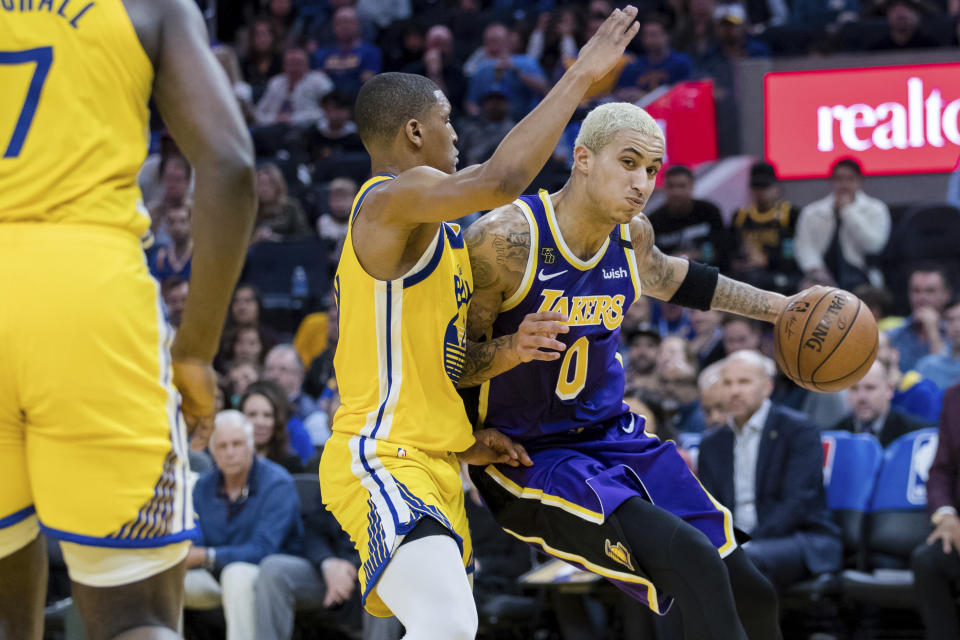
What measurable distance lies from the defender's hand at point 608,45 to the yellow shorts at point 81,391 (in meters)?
1.41

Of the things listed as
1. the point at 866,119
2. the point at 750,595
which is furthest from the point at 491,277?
the point at 866,119

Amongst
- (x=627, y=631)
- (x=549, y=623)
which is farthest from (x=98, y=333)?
(x=549, y=623)

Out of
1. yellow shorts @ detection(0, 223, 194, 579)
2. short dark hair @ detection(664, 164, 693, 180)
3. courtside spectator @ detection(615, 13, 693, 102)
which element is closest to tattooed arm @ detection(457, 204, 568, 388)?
yellow shorts @ detection(0, 223, 194, 579)

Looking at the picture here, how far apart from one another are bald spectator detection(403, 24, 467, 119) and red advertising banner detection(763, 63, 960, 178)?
3368 millimetres

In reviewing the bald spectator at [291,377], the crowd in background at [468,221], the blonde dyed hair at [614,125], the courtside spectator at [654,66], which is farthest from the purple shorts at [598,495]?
the courtside spectator at [654,66]

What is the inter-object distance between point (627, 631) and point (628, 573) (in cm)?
243

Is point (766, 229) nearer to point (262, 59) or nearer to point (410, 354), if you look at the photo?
point (410, 354)

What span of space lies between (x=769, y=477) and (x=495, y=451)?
110 inches

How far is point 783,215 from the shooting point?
9.59 meters

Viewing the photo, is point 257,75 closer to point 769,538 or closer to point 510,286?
point 769,538

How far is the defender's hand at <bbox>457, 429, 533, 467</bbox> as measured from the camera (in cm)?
399

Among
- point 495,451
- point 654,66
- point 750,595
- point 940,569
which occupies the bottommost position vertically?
point 940,569

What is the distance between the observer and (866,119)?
10.7m

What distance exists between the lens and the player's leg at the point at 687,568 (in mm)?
3598
